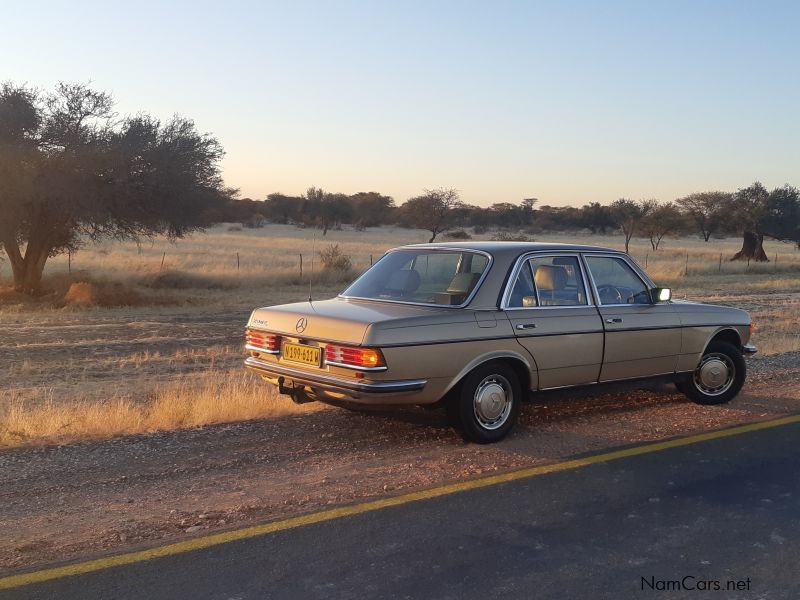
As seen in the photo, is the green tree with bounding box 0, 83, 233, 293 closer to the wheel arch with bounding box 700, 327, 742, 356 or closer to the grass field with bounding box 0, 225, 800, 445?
the grass field with bounding box 0, 225, 800, 445

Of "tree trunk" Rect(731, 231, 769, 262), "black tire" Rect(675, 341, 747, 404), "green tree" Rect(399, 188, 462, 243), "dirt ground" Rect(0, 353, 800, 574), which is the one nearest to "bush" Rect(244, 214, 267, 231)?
"green tree" Rect(399, 188, 462, 243)

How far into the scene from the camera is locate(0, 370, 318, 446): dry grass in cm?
670

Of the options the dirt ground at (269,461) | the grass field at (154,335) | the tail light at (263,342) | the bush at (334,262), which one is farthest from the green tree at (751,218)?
the tail light at (263,342)

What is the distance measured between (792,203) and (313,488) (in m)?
58.9

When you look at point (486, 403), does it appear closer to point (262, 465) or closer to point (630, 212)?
point (262, 465)

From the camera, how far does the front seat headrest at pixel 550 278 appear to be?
22.9 ft

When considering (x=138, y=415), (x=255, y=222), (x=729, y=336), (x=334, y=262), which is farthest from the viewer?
(x=255, y=222)

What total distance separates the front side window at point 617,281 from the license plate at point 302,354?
269 cm

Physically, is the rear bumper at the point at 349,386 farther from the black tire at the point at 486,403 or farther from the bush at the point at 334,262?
the bush at the point at 334,262

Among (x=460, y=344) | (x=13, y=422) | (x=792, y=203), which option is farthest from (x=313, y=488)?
(x=792, y=203)

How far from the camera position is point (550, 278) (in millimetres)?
7062

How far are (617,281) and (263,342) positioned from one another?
327 centimetres

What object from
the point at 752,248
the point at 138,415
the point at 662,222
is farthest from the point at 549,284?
the point at 662,222

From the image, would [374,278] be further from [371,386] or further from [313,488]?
[313,488]
